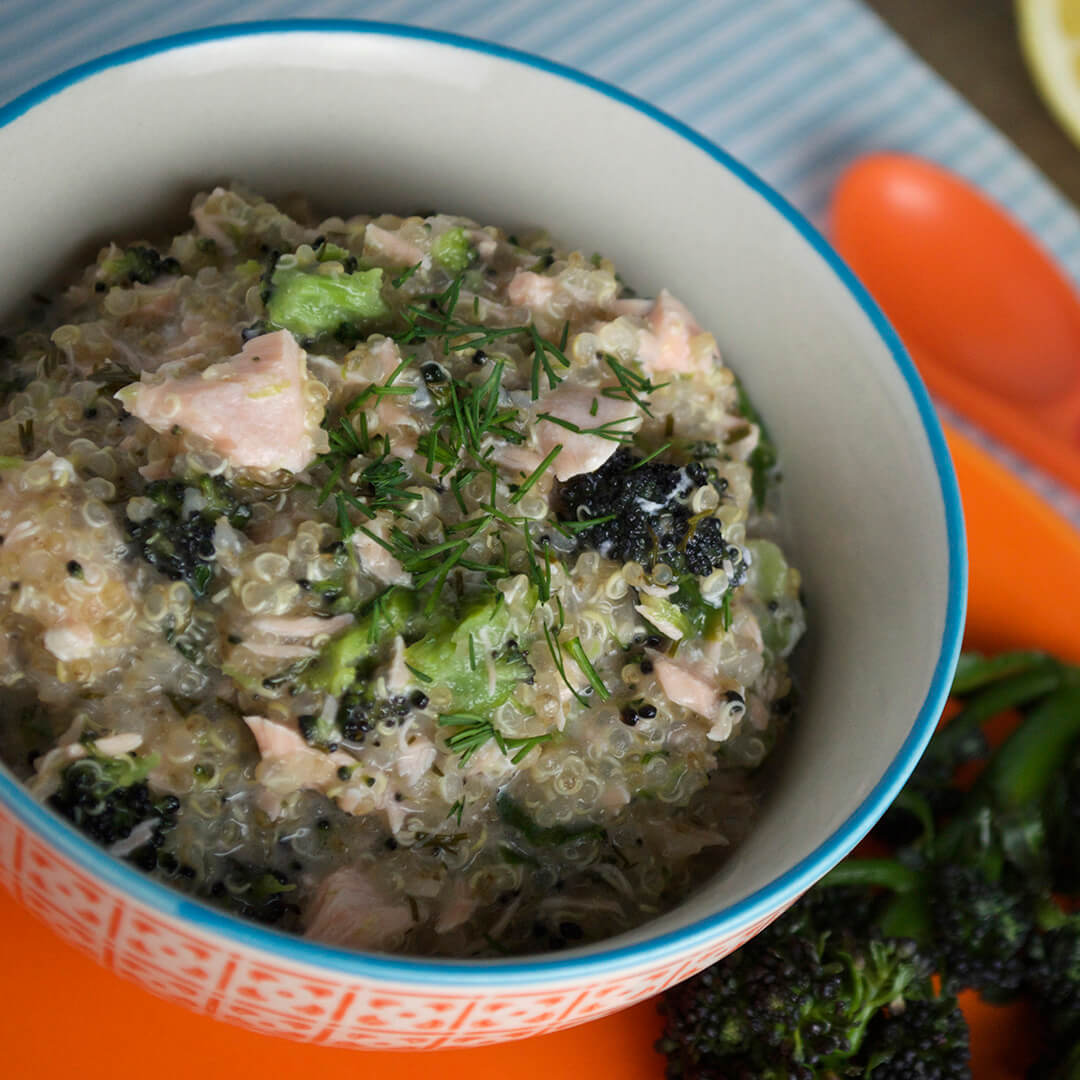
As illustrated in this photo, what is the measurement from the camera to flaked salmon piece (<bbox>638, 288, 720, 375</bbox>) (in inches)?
75.7

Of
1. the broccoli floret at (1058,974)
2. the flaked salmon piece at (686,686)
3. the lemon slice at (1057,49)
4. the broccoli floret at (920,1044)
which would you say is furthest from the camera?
the lemon slice at (1057,49)

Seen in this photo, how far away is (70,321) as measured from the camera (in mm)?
1979

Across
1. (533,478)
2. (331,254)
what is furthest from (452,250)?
(533,478)

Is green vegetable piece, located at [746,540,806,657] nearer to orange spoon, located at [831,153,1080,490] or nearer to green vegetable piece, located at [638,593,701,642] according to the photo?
green vegetable piece, located at [638,593,701,642]

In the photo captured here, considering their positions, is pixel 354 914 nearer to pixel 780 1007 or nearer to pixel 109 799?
pixel 109 799

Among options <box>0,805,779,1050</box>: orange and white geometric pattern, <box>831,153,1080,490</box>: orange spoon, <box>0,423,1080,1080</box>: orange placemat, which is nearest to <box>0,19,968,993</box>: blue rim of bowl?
<box>0,805,779,1050</box>: orange and white geometric pattern

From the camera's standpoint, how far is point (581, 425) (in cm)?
180

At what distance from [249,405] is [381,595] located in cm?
31

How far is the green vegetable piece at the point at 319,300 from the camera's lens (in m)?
1.76

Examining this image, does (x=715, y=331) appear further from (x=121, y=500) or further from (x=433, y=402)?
(x=121, y=500)

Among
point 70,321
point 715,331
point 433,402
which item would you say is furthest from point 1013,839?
point 70,321

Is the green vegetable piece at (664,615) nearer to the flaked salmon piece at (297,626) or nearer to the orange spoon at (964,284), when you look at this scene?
the flaked salmon piece at (297,626)

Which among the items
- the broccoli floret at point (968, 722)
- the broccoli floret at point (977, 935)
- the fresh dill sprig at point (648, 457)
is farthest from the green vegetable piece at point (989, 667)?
the fresh dill sprig at point (648, 457)

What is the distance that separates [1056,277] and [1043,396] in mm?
317
